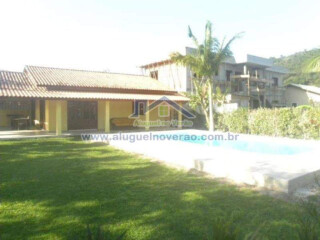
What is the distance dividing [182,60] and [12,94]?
12.9 meters

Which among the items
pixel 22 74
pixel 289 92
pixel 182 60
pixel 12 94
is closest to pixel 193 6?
pixel 182 60

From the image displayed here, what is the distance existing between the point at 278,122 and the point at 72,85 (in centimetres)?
1660

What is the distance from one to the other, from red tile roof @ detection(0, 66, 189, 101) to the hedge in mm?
6254

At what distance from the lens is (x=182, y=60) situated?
2025 centimetres

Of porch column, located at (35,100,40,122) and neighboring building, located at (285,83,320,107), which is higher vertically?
neighboring building, located at (285,83,320,107)

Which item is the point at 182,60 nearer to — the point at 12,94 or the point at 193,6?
the point at 193,6

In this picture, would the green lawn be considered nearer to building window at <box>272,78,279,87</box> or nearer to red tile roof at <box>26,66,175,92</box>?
red tile roof at <box>26,66,175,92</box>

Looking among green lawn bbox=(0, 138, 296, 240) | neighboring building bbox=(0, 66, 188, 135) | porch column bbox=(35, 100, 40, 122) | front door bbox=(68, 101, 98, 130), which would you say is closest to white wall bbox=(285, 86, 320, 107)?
neighboring building bbox=(0, 66, 188, 135)

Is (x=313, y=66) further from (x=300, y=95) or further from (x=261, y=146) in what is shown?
(x=300, y=95)

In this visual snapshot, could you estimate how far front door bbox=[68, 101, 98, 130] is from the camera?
846 inches

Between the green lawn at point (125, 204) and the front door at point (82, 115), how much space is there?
41.7ft

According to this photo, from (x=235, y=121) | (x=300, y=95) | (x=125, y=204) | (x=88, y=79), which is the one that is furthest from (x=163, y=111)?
(x=300, y=95)

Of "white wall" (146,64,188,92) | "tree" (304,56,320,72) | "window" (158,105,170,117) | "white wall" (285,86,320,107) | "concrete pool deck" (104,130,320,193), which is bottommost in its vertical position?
"concrete pool deck" (104,130,320,193)

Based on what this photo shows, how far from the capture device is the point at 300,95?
3825cm
